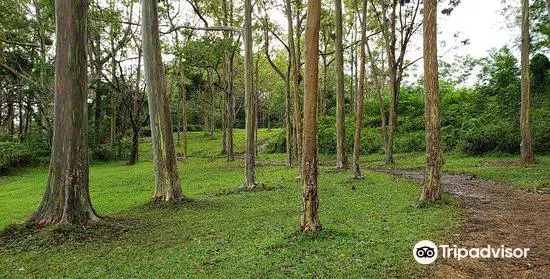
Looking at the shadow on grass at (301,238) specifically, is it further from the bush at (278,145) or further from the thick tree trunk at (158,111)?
the bush at (278,145)

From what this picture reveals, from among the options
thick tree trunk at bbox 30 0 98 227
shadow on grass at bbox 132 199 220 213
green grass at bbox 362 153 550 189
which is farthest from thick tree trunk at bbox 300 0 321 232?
green grass at bbox 362 153 550 189

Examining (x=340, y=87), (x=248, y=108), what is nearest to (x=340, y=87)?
(x=340, y=87)

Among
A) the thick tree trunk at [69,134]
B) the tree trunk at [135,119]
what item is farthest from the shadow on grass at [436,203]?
the tree trunk at [135,119]

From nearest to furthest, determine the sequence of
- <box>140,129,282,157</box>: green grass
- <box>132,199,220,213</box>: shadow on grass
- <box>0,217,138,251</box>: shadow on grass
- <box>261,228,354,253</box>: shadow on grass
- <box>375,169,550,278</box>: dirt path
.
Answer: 1. <box>375,169,550,278</box>: dirt path
2. <box>261,228,354,253</box>: shadow on grass
3. <box>0,217,138,251</box>: shadow on grass
4. <box>132,199,220,213</box>: shadow on grass
5. <box>140,129,282,157</box>: green grass

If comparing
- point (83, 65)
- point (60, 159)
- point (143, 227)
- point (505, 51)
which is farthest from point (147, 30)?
point (505, 51)

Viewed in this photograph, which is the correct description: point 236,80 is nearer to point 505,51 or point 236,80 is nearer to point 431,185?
point 505,51

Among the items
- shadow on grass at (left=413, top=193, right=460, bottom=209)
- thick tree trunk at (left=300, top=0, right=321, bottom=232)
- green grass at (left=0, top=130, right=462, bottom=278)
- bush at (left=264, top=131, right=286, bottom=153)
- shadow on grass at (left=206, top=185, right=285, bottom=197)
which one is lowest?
shadow on grass at (left=206, top=185, right=285, bottom=197)

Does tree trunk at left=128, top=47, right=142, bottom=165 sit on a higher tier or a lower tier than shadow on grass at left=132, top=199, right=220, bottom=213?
higher

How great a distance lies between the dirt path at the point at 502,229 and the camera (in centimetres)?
437

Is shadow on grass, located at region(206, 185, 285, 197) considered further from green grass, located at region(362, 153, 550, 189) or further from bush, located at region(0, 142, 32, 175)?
bush, located at region(0, 142, 32, 175)

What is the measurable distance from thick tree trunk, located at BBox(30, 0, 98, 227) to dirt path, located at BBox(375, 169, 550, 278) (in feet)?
22.5

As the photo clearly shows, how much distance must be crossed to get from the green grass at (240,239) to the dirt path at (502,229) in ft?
1.21

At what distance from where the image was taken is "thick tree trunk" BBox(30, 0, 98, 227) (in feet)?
23.7

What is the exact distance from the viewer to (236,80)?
4072 centimetres
